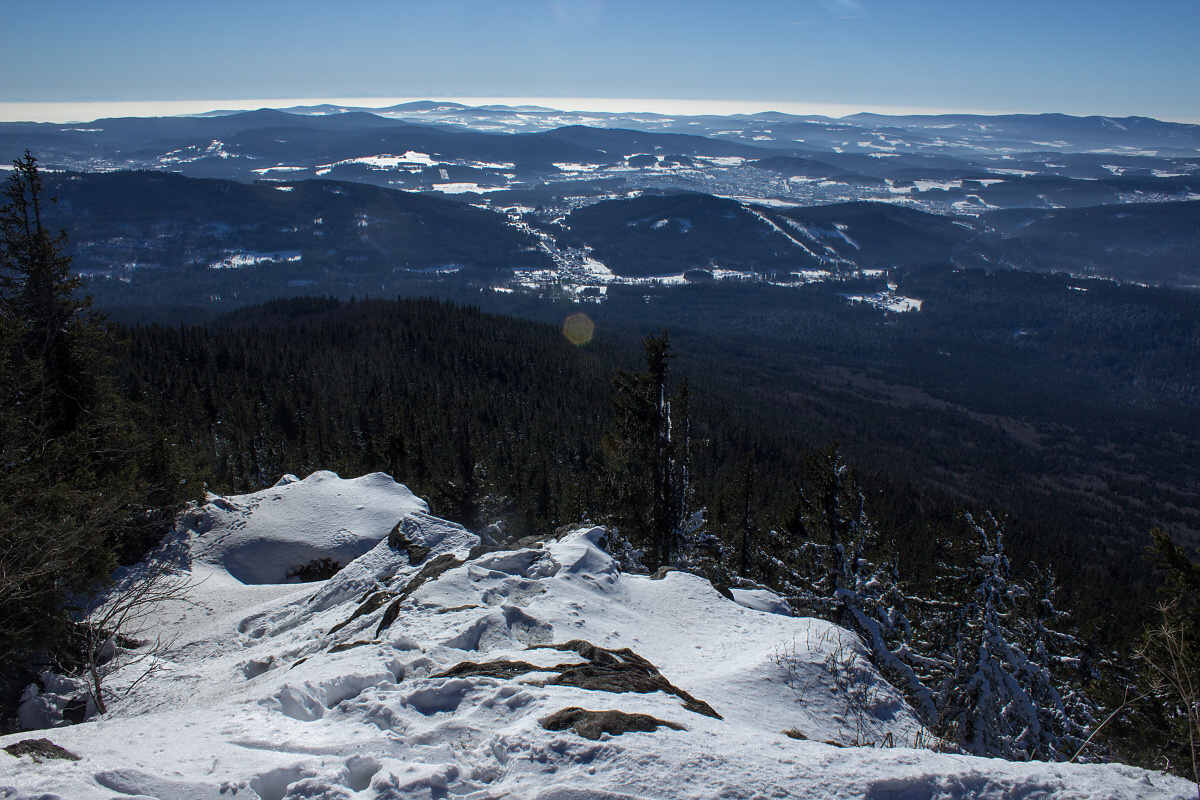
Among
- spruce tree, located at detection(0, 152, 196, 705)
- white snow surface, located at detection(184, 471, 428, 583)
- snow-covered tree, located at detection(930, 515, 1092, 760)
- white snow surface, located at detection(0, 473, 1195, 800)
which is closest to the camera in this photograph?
white snow surface, located at detection(0, 473, 1195, 800)

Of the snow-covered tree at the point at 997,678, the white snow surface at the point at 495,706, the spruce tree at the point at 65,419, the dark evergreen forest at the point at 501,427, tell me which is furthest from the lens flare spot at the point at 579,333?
the white snow surface at the point at 495,706

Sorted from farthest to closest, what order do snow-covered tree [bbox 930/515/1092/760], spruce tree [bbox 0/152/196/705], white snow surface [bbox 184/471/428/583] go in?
white snow surface [bbox 184/471/428/583] → spruce tree [bbox 0/152/196/705] → snow-covered tree [bbox 930/515/1092/760]

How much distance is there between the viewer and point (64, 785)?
19.3 feet

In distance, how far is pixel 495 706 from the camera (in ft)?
27.8

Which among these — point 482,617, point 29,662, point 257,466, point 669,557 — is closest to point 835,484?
point 669,557

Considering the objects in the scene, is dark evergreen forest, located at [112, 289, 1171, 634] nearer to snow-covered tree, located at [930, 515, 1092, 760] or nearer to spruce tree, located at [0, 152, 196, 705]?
spruce tree, located at [0, 152, 196, 705]

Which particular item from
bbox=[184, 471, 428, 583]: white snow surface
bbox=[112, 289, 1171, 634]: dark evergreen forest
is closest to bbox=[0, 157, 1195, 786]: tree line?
bbox=[112, 289, 1171, 634]: dark evergreen forest

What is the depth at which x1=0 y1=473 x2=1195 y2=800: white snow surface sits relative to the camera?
6.55m

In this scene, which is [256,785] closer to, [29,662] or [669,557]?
[29,662]

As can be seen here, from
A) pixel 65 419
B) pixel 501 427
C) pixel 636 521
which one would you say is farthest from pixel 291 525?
pixel 501 427

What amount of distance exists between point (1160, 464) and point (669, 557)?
196727mm

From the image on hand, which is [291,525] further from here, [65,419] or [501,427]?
[501,427]

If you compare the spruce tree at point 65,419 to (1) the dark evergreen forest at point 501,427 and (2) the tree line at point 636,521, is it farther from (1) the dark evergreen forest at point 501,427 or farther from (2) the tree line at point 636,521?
(1) the dark evergreen forest at point 501,427

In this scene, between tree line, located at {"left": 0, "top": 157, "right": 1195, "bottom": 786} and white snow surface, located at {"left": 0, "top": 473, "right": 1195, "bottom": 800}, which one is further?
tree line, located at {"left": 0, "top": 157, "right": 1195, "bottom": 786}
